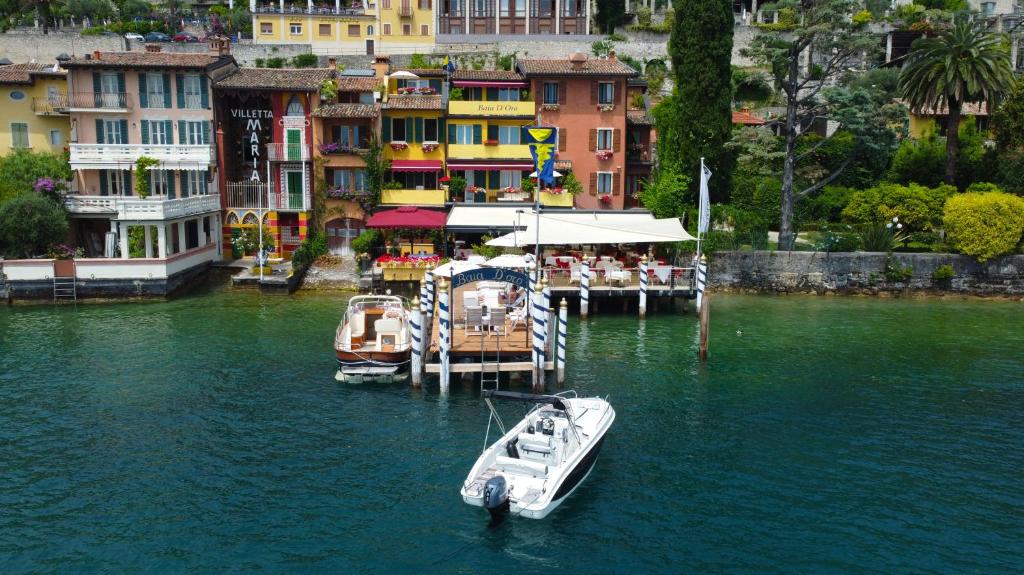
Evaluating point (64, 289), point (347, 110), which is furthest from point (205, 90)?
point (64, 289)

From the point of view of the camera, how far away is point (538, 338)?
3105cm

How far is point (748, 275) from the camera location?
51094 mm

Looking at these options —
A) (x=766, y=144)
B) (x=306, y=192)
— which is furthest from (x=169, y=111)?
(x=766, y=144)

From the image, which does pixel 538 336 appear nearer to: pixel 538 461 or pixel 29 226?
pixel 538 461

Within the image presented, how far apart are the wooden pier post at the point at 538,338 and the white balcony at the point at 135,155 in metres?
32.2

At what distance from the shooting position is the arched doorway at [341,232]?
5538cm

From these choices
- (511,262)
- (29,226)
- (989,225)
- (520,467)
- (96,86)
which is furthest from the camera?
(96,86)

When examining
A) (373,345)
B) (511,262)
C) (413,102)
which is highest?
(413,102)

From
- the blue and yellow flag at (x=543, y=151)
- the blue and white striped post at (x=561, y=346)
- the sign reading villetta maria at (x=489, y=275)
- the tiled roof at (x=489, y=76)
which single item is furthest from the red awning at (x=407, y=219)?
the blue and white striped post at (x=561, y=346)

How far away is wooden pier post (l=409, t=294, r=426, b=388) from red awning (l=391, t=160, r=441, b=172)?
84.4ft

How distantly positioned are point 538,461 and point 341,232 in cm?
3537

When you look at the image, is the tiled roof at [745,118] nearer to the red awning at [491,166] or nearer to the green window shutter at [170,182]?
the red awning at [491,166]

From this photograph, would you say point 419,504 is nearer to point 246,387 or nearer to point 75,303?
point 246,387

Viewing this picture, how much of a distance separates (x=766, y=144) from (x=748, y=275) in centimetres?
805
